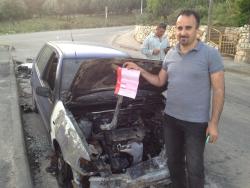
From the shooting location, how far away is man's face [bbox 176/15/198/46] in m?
3.44

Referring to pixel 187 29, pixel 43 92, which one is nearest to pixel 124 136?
pixel 43 92

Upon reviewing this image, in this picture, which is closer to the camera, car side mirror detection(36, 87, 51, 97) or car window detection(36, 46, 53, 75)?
Answer: car side mirror detection(36, 87, 51, 97)

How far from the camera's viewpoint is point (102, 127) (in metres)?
4.67

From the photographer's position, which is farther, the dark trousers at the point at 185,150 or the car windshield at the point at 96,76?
the car windshield at the point at 96,76

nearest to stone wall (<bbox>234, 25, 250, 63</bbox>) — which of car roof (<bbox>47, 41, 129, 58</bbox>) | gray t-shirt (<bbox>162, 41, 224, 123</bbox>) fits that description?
car roof (<bbox>47, 41, 129, 58</bbox>)

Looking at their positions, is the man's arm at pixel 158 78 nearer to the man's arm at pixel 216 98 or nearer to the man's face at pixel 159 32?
the man's arm at pixel 216 98

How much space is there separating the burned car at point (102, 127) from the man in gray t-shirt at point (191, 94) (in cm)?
41

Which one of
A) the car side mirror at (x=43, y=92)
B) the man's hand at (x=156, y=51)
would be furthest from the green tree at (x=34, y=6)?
the car side mirror at (x=43, y=92)

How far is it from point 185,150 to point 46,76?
320 cm

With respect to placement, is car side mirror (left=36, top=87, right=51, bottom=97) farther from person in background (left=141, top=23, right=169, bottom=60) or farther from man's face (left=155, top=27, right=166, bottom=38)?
man's face (left=155, top=27, right=166, bottom=38)

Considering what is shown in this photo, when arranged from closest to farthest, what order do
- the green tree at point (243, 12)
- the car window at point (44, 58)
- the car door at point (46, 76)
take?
the car door at point (46, 76) < the car window at point (44, 58) < the green tree at point (243, 12)

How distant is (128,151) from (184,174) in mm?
662

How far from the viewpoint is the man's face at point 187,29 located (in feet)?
11.3

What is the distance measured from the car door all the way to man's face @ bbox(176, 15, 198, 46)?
2.31 metres
